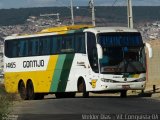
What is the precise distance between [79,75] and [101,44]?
2.12 metres

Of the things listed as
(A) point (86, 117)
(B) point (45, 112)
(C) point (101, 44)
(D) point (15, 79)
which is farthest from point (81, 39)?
(A) point (86, 117)

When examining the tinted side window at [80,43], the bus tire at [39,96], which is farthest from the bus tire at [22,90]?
the tinted side window at [80,43]

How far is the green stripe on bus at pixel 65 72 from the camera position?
3412 cm

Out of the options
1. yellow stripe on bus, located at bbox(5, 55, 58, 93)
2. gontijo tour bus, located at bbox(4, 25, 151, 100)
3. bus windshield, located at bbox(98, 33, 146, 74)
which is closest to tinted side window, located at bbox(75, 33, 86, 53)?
gontijo tour bus, located at bbox(4, 25, 151, 100)

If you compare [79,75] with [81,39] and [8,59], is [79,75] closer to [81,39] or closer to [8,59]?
[81,39]

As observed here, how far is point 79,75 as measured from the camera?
33594 mm

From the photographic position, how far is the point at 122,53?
107 feet

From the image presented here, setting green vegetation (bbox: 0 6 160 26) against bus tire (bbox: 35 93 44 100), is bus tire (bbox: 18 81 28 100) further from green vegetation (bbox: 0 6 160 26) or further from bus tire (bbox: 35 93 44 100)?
green vegetation (bbox: 0 6 160 26)

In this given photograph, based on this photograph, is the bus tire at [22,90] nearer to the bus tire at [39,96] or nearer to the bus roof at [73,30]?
the bus tire at [39,96]

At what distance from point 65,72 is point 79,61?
128 cm

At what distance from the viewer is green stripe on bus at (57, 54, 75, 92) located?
112 feet

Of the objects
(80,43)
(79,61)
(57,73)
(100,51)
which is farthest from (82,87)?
(100,51)

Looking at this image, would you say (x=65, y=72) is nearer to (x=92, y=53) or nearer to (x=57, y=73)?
(x=57, y=73)

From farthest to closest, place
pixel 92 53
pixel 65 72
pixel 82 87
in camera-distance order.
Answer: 1. pixel 65 72
2. pixel 82 87
3. pixel 92 53
